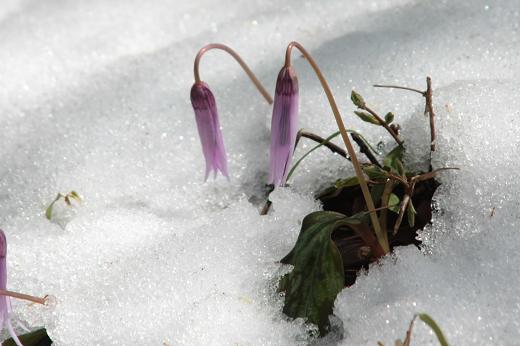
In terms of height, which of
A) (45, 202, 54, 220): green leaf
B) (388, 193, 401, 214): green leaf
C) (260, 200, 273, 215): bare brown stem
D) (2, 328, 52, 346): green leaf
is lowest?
(2, 328, 52, 346): green leaf

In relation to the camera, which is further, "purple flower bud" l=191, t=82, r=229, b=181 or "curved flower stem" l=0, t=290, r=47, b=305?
"purple flower bud" l=191, t=82, r=229, b=181

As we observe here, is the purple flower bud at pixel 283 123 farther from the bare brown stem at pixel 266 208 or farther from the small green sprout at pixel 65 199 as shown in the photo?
the small green sprout at pixel 65 199

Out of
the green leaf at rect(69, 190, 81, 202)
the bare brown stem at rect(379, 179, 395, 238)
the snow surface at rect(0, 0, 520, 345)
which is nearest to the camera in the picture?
the snow surface at rect(0, 0, 520, 345)

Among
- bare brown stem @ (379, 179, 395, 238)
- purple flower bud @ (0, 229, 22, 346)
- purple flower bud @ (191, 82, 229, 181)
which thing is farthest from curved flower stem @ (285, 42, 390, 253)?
purple flower bud @ (0, 229, 22, 346)

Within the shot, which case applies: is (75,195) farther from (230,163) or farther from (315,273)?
(315,273)

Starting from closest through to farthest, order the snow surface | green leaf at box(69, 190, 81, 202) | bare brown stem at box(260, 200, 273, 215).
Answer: the snow surface → bare brown stem at box(260, 200, 273, 215) → green leaf at box(69, 190, 81, 202)

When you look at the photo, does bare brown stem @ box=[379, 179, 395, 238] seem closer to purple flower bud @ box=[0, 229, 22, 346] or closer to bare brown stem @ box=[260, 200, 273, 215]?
bare brown stem @ box=[260, 200, 273, 215]

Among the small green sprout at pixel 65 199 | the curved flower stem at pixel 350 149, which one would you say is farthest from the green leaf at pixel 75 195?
the curved flower stem at pixel 350 149
